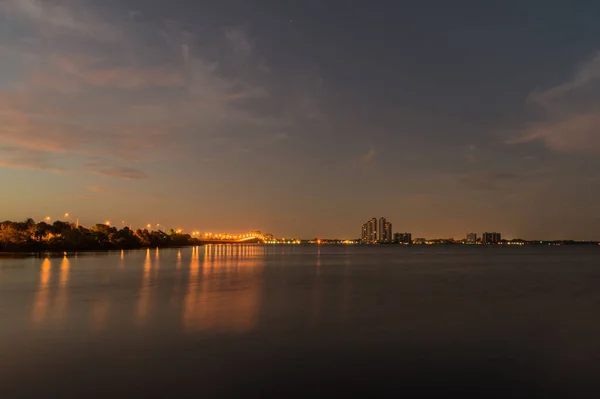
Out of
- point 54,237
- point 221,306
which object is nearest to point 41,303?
point 221,306

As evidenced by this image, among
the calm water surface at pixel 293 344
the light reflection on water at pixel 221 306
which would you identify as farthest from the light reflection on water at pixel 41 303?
the light reflection on water at pixel 221 306

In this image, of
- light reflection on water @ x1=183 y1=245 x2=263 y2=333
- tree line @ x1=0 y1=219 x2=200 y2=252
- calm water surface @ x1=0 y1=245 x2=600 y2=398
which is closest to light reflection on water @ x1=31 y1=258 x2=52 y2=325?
calm water surface @ x1=0 y1=245 x2=600 y2=398

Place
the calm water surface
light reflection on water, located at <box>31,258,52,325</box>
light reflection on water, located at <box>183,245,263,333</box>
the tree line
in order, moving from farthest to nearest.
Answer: the tree line, light reflection on water, located at <box>31,258,52,325</box>, light reflection on water, located at <box>183,245,263,333</box>, the calm water surface

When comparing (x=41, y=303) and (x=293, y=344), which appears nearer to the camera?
(x=293, y=344)

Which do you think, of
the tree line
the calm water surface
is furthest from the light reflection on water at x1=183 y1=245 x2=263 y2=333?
the tree line

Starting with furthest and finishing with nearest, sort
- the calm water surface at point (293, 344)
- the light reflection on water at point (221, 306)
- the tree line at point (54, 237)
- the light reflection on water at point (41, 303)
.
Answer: the tree line at point (54, 237) < the light reflection on water at point (41, 303) < the light reflection on water at point (221, 306) < the calm water surface at point (293, 344)

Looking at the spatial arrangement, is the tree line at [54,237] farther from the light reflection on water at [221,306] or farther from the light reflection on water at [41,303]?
the light reflection on water at [221,306]

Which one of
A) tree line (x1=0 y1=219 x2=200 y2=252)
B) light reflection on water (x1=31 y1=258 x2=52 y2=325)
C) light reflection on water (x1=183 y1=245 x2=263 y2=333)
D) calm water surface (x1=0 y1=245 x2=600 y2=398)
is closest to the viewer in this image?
calm water surface (x1=0 y1=245 x2=600 y2=398)

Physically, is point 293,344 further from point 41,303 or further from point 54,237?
point 54,237

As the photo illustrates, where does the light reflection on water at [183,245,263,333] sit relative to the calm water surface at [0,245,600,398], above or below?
below

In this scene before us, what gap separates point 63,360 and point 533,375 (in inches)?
666

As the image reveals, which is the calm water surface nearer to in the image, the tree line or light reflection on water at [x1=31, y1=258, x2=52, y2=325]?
light reflection on water at [x1=31, y1=258, x2=52, y2=325]

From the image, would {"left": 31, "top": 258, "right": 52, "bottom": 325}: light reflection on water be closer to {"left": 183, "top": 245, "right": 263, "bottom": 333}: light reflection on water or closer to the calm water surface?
the calm water surface

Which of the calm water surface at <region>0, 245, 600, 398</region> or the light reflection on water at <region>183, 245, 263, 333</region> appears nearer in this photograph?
the calm water surface at <region>0, 245, 600, 398</region>
